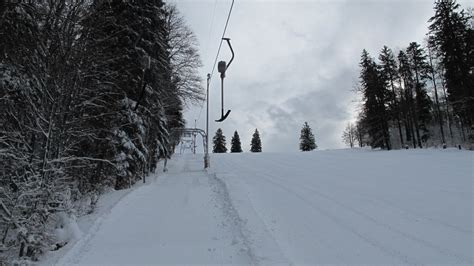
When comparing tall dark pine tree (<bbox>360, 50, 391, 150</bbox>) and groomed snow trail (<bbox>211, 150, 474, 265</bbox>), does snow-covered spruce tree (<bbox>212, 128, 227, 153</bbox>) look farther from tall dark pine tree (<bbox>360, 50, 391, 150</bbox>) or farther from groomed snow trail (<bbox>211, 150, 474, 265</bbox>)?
groomed snow trail (<bbox>211, 150, 474, 265</bbox>)

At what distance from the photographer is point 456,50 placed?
23781 mm

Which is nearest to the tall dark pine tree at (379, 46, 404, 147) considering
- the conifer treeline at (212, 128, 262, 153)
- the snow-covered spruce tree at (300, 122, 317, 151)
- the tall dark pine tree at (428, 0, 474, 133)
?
the tall dark pine tree at (428, 0, 474, 133)

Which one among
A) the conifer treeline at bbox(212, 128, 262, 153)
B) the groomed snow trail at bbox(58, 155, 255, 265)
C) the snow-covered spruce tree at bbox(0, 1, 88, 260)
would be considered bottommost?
the groomed snow trail at bbox(58, 155, 255, 265)

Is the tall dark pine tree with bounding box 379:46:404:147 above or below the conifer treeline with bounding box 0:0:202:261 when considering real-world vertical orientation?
above

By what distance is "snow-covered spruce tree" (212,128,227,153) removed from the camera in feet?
204

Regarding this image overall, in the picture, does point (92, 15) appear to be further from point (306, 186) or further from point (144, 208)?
point (306, 186)

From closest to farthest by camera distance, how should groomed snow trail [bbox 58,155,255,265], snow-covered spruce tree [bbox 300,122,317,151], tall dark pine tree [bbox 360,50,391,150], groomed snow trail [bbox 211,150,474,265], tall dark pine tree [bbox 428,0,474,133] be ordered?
1. groomed snow trail [bbox 211,150,474,265]
2. groomed snow trail [bbox 58,155,255,265]
3. tall dark pine tree [bbox 428,0,474,133]
4. tall dark pine tree [bbox 360,50,391,150]
5. snow-covered spruce tree [bbox 300,122,317,151]

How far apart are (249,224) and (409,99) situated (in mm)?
36969

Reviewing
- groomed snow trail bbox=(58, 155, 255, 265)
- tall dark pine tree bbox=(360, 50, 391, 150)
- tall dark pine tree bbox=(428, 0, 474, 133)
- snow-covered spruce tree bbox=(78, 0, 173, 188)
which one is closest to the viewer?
groomed snow trail bbox=(58, 155, 255, 265)

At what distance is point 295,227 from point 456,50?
25687 millimetres

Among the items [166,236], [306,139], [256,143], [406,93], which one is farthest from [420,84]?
[166,236]

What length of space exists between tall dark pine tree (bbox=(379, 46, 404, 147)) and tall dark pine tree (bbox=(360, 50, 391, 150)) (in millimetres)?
997

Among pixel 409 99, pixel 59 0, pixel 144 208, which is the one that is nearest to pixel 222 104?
pixel 144 208

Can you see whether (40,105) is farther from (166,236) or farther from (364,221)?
(364,221)
